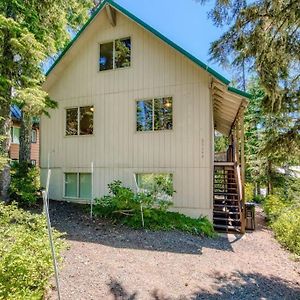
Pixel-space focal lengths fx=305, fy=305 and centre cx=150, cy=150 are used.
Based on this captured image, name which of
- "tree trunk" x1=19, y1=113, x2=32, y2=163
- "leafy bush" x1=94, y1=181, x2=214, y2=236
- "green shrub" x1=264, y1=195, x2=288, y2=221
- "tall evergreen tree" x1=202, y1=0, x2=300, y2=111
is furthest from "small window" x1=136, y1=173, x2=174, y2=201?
"tree trunk" x1=19, y1=113, x2=32, y2=163

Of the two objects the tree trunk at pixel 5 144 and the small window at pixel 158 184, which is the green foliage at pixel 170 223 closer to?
the small window at pixel 158 184

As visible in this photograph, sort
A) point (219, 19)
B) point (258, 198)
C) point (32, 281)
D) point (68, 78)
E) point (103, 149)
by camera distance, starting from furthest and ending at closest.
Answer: point (258, 198) → point (68, 78) → point (103, 149) → point (219, 19) → point (32, 281)

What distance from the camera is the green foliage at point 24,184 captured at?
11542 millimetres

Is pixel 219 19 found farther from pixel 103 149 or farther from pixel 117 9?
pixel 103 149

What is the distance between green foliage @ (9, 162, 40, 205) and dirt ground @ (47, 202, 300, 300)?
226 centimetres

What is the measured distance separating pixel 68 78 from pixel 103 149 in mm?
3723

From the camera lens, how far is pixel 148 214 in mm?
9820

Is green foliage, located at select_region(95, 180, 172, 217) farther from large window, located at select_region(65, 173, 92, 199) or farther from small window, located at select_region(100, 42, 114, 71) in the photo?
small window, located at select_region(100, 42, 114, 71)

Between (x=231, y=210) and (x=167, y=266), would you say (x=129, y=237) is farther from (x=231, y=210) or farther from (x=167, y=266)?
(x=231, y=210)

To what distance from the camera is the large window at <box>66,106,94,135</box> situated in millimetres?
13016

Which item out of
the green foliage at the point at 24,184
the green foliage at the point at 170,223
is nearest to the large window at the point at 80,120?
the green foliage at the point at 24,184

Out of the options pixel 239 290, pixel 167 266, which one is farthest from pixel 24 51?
pixel 239 290

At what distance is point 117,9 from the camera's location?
12062 mm

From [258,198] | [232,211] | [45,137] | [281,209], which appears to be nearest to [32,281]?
[232,211]
